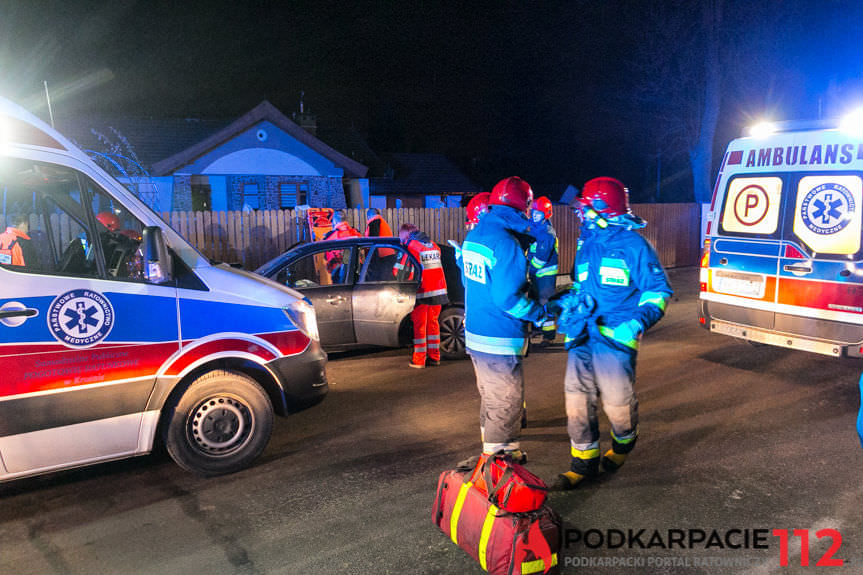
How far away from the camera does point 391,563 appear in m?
3.36

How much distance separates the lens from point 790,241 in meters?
6.47

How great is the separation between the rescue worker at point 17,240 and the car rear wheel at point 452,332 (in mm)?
4463

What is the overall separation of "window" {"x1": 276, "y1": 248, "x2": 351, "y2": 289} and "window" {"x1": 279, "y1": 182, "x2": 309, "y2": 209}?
49.9 feet

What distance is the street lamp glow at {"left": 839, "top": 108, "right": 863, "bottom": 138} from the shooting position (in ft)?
19.4

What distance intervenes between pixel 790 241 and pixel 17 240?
7.42 meters

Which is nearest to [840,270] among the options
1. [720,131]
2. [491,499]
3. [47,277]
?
[491,499]

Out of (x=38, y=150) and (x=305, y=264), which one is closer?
(x=38, y=150)

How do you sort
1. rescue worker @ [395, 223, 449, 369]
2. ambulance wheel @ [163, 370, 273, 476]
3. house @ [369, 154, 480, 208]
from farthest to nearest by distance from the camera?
Result: house @ [369, 154, 480, 208]
rescue worker @ [395, 223, 449, 369]
ambulance wheel @ [163, 370, 273, 476]

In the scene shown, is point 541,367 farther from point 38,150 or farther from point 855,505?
point 38,150

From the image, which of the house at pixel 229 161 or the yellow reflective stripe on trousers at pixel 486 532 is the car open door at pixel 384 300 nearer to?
the yellow reflective stripe on trousers at pixel 486 532

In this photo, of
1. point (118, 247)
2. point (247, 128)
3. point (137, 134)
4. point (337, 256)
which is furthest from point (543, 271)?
point (137, 134)

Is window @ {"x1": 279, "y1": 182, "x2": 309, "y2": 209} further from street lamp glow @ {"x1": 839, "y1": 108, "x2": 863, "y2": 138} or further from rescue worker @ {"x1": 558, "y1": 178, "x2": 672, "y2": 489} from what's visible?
rescue worker @ {"x1": 558, "y1": 178, "x2": 672, "y2": 489}

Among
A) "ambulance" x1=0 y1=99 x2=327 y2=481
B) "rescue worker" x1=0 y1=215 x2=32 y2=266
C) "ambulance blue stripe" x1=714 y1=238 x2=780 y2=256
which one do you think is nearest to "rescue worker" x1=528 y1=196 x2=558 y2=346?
"ambulance" x1=0 y1=99 x2=327 y2=481

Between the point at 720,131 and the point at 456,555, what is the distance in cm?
2955
